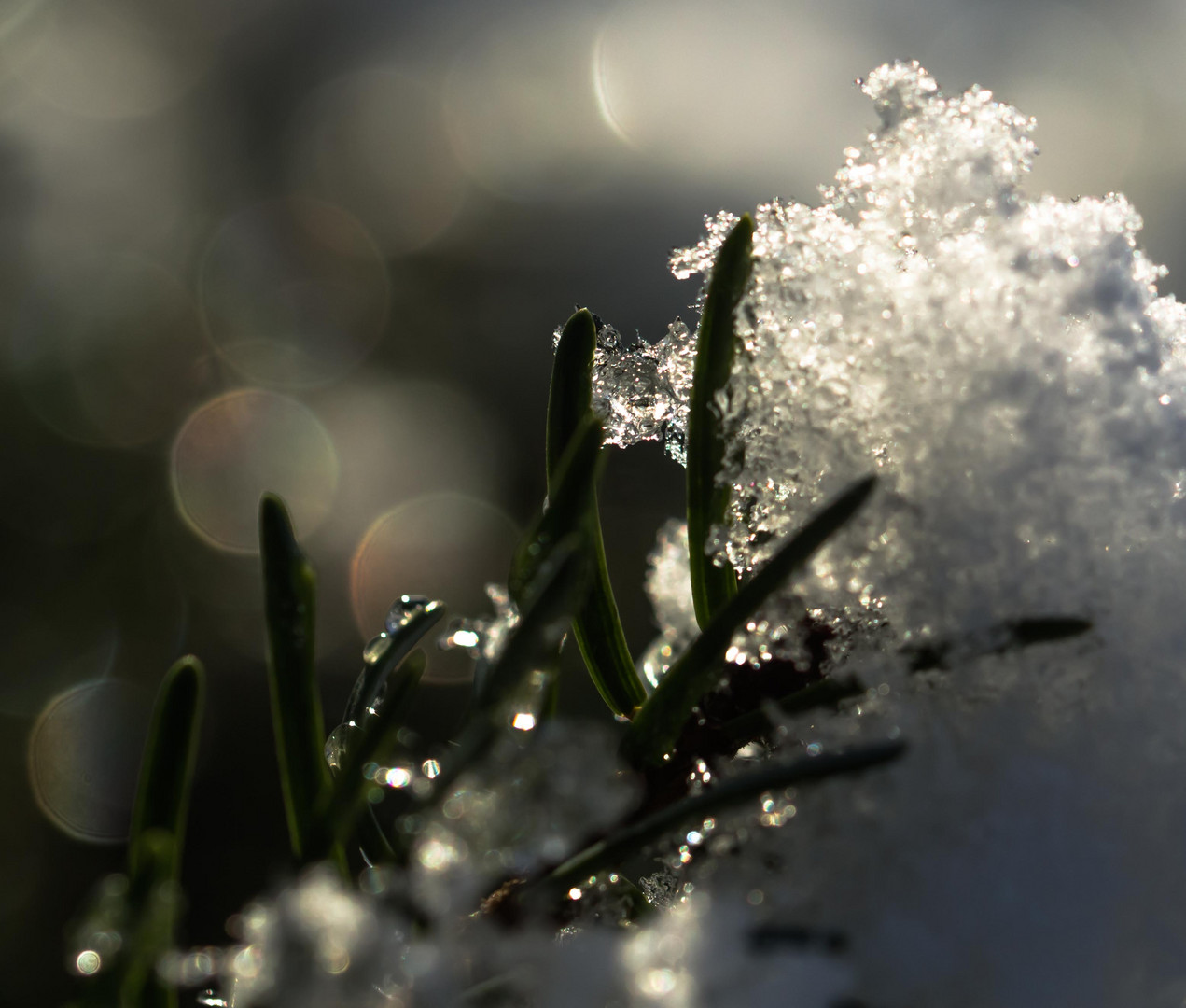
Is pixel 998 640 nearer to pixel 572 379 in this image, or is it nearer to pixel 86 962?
pixel 572 379

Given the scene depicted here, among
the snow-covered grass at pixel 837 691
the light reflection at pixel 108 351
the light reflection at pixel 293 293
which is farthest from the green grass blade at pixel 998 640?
the light reflection at pixel 293 293

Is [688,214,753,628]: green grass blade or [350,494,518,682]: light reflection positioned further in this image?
[350,494,518,682]: light reflection

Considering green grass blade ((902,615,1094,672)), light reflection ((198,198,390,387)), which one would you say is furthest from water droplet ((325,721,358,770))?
light reflection ((198,198,390,387))

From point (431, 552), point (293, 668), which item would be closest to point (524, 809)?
point (293, 668)

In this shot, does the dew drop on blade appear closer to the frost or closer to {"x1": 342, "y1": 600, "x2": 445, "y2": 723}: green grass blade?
{"x1": 342, "y1": 600, "x2": 445, "y2": 723}: green grass blade

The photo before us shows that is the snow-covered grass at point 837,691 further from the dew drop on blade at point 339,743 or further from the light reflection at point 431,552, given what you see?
the light reflection at point 431,552
